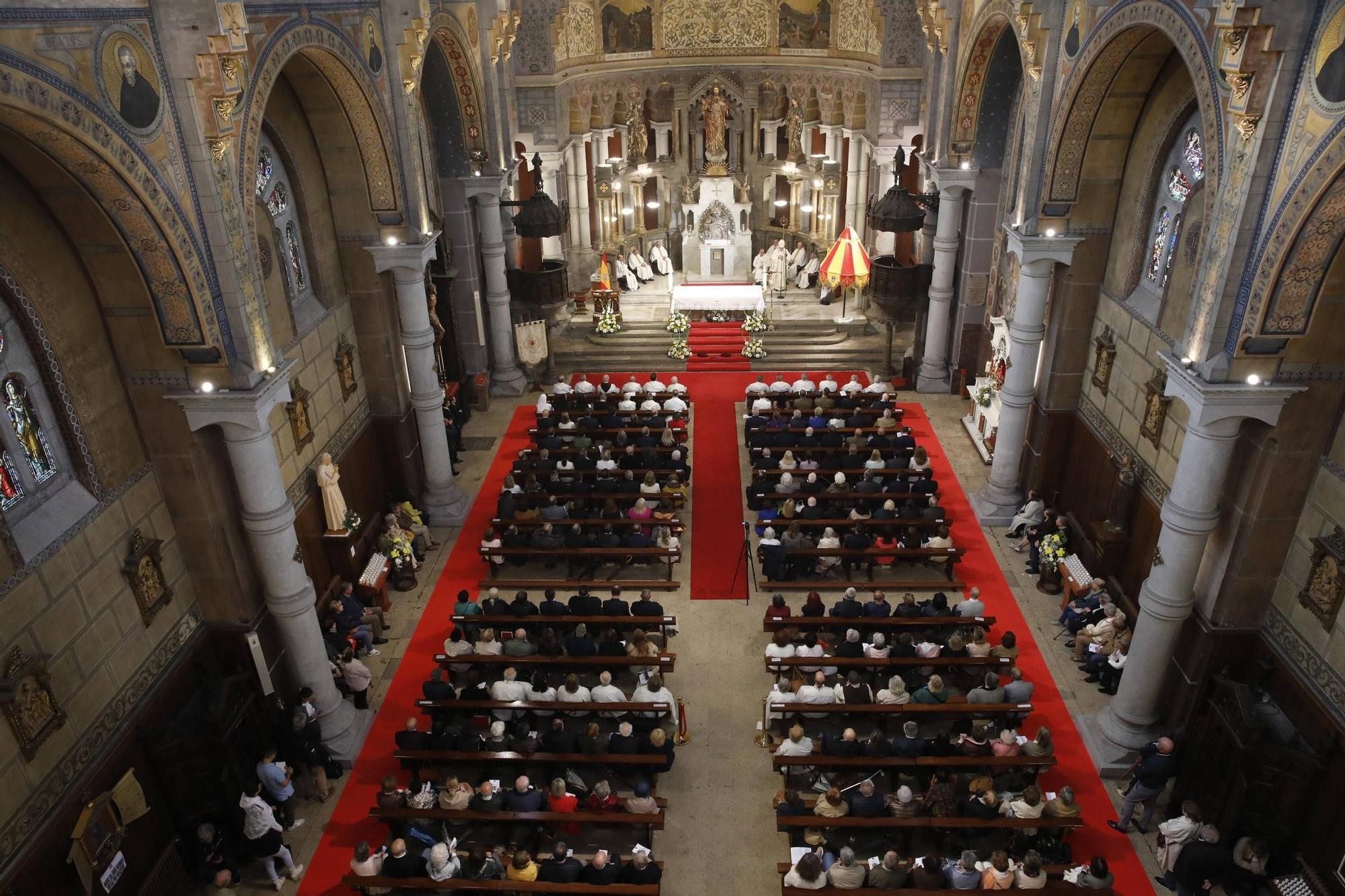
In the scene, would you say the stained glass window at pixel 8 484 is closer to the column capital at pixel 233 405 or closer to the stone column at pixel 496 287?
the column capital at pixel 233 405

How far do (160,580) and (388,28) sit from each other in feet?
27.9

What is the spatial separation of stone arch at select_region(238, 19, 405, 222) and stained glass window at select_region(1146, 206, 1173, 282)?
36.6ft

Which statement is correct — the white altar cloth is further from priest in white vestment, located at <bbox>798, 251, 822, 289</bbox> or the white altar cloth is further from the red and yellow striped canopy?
priest in white vestment, located at <bbox>798, 251, 822, 289</bbox>

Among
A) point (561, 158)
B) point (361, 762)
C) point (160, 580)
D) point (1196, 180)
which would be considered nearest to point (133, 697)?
point (160, 580)

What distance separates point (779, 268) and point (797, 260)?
112 cm

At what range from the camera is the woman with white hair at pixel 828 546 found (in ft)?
49.6

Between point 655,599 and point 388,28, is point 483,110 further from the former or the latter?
point 655,599

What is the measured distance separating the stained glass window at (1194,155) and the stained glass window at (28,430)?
45.2ft

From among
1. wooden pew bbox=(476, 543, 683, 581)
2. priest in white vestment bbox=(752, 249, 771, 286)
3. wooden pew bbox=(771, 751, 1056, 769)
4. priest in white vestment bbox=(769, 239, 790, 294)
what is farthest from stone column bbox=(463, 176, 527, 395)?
wooden pew bbox=(771, 751, 1056, 769)

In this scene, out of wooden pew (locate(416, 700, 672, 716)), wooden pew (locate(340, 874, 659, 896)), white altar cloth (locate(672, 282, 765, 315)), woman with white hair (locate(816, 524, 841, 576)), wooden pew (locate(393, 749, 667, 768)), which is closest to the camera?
wooden pew (locate(340, 874, 659, 896))

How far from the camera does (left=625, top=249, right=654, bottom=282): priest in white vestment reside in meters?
28.7

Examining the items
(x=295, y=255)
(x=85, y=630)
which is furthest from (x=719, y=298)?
(x=85, y=630)

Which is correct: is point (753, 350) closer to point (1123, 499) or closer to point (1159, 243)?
point (1159, 243)

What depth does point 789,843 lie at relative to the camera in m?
10.6
